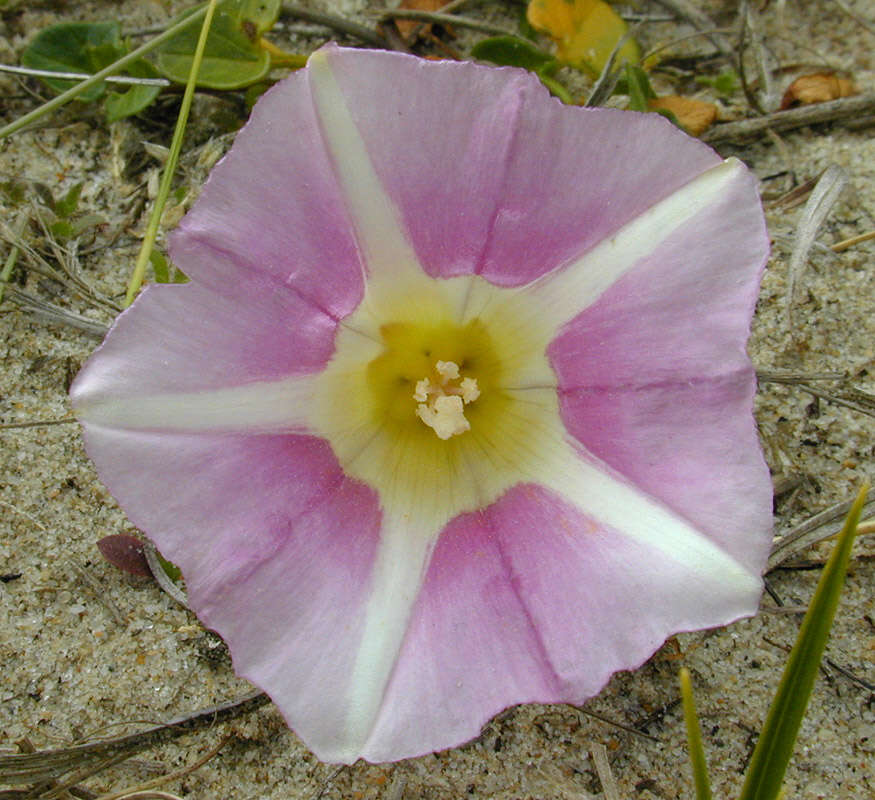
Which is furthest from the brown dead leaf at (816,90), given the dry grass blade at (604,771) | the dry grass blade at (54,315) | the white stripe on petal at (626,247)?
the dry grass blade at (54,315)

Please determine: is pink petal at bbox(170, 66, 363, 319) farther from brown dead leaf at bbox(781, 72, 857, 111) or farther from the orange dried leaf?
brown dead leaf at bbox(781, 72, 857, 111)

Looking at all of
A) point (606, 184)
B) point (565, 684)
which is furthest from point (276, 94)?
point (565, 684)

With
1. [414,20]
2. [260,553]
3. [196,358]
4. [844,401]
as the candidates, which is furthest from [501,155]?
[414,20]

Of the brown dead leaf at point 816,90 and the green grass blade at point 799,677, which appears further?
the brown dead leaf at point 816,90

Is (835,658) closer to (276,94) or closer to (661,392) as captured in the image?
(661,392)

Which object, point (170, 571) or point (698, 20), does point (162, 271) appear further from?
point (698, 20)

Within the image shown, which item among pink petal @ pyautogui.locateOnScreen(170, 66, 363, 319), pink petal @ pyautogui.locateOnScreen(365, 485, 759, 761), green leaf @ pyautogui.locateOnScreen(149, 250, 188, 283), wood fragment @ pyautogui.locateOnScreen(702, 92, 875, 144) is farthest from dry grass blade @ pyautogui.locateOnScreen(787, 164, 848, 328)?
green leaf @ pyautogui.locateOnScreen(149, 250, 188, 283)

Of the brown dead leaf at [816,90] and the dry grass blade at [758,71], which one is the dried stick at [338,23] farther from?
the brown dead leaf at [816,90]
